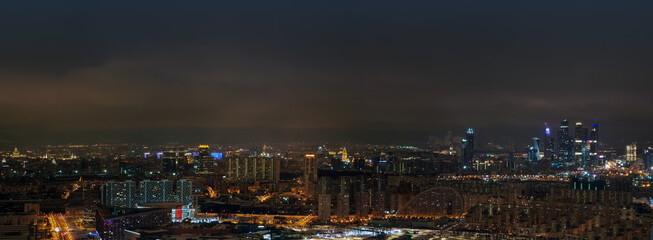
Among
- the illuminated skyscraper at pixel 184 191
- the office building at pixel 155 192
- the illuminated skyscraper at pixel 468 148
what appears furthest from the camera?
the illuminated skyscraper at pixel 468 148

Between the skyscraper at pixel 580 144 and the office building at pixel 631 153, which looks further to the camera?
the skyscraper at pixel 580 144

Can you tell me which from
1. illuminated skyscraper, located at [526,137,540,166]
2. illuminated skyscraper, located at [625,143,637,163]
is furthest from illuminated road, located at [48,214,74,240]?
illuminated skyscraper, located at [625,143,637,163]

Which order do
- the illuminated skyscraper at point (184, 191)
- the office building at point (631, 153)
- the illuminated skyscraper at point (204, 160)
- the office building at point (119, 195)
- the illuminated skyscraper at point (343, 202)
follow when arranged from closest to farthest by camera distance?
the illuminated skyscraper at point (343, 202)
the office building at point (119, 195)
the illuminated skyscraper at point (184, 191)
the illuminated skyscraper at point (204, 160)
the office building at point (631, 153)

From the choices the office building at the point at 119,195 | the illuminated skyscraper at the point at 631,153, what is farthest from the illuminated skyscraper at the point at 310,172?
the illuminated skyscraper at the point at 631,153

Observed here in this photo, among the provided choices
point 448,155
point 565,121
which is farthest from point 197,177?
point 565,121

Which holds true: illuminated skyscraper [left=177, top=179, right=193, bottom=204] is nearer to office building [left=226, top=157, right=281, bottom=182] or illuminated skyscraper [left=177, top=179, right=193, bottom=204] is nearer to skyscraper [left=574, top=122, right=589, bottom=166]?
office building [left=226, top=157, right=281, bottom=182]

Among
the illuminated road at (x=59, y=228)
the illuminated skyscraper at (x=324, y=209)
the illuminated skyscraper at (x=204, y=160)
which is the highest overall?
the illuminated skyscraper at (x=204, y=160)

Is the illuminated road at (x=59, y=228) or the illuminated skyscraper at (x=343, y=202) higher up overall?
the illuminated skyscraper at (x=343, y=202)

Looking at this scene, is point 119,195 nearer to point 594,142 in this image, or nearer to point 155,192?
point 155,192

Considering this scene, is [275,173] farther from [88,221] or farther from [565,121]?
[565,121]

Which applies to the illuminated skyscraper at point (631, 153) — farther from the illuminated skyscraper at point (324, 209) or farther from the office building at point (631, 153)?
the illuminated skyscraper at point (324, 209)
